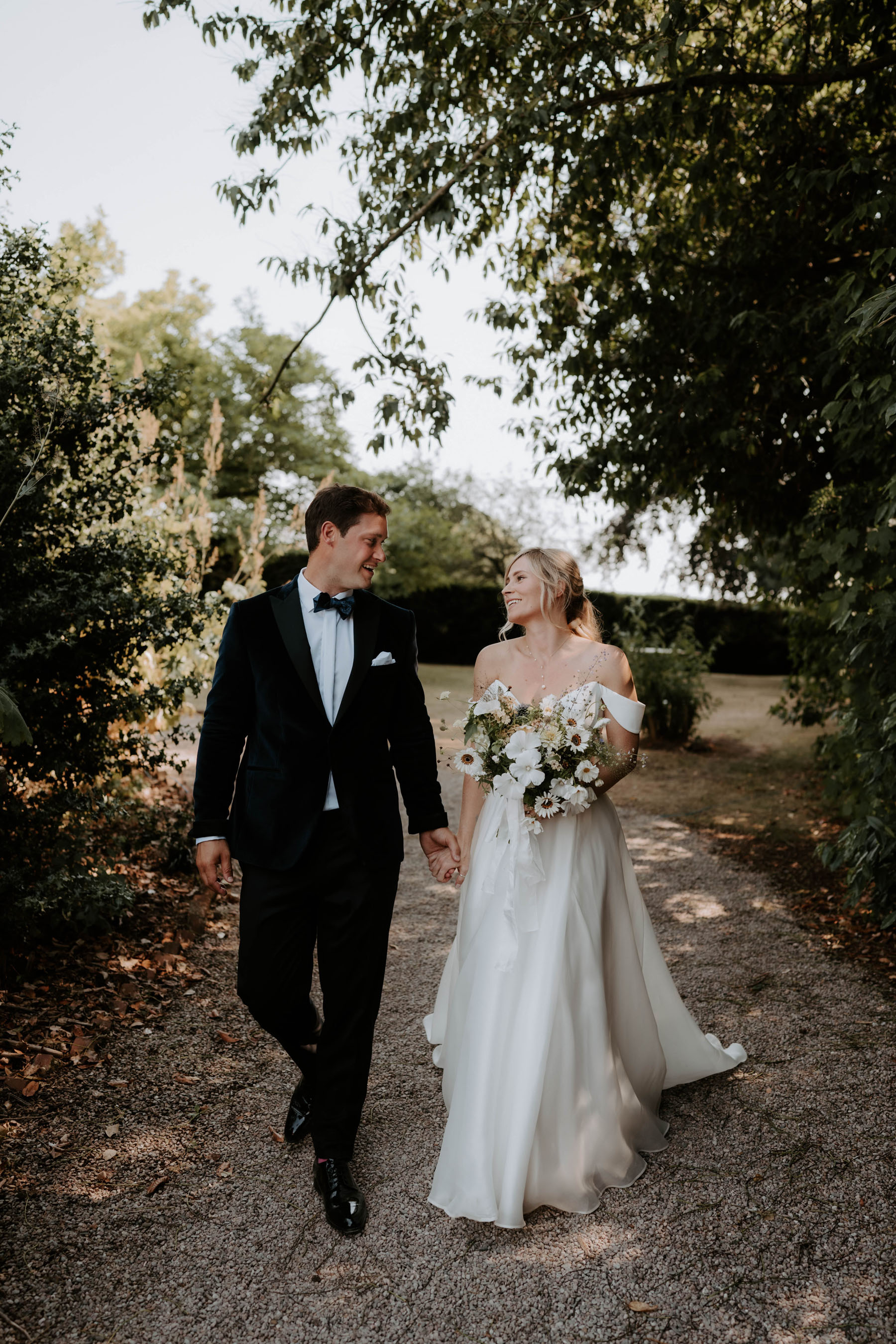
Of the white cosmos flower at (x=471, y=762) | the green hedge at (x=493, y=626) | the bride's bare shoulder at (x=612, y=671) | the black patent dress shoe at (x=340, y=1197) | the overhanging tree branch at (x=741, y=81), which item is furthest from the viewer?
the green hedge at (x=493, y=626)

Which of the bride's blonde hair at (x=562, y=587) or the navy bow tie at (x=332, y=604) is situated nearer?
the navy bow tie at (x=332, y=604)

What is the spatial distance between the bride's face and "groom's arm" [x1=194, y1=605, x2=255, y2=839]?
995 mm

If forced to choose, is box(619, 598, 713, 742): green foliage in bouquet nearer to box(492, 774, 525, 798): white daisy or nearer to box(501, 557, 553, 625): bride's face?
box(501, 557, 553, 625): bride's face

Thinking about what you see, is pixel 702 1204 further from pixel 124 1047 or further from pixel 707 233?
pixel 707 233

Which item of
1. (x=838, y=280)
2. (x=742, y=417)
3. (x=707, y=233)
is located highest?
(x=707, y=233)

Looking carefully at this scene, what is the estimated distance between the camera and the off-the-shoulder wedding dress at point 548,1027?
2.88m

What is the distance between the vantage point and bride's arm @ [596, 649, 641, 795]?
3254 mm

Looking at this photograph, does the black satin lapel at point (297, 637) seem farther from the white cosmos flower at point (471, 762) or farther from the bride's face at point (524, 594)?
the bride's face at point (524, 594)

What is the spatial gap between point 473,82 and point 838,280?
2.59m

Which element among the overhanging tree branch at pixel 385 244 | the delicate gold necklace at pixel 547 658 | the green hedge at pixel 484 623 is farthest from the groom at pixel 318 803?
the green hedge at pixel 484 623

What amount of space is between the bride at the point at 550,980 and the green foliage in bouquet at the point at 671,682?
8870 mm

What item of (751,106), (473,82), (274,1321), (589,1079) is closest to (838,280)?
(751,106)

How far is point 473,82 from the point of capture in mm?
5723

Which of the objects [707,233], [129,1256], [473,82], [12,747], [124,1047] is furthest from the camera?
[707,233]
